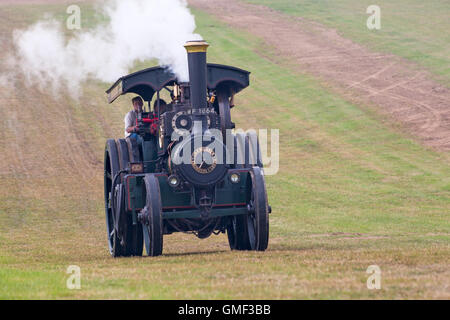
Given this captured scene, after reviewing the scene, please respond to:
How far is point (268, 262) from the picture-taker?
35.3ft

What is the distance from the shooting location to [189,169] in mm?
12234

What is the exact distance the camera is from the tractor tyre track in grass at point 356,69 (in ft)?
101

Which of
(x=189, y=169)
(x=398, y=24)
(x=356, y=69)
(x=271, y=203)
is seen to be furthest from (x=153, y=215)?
(x=398, y=24)

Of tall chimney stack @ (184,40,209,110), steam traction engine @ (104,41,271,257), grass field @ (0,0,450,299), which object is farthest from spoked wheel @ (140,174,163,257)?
tall chimney stack @ (184,40,209,110)

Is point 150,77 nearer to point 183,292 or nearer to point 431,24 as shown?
point 183,292

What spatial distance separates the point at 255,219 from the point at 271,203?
33.4 feet

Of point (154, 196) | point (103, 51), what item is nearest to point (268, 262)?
point (154, 196)

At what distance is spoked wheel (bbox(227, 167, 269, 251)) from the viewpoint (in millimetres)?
12250

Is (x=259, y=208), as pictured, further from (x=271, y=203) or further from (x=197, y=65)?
(x=271, y=203)

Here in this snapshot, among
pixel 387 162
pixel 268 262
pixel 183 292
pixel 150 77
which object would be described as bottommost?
pixel 387 162

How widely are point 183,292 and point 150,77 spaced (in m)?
5.69

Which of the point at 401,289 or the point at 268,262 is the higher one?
the point at 401,289

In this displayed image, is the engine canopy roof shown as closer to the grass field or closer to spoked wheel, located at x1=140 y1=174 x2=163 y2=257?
spoked wheel, located at x1=140 y1=174 x2=163 y2=257

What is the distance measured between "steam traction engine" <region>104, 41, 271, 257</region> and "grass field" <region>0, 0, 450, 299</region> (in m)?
0.55
